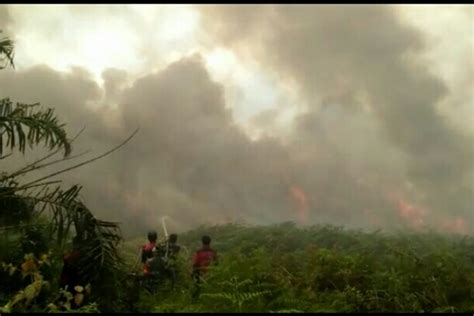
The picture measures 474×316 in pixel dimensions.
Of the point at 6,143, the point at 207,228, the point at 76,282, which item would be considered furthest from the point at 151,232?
the point at 207,228

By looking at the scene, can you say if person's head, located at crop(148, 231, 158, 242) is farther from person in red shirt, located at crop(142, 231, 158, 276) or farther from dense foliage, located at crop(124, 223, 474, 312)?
dense foliage, located at crop(124, 223, 474, 312)

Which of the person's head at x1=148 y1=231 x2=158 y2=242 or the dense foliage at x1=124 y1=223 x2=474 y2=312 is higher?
the person's head at x1=148 y1=231 x2=158 y2=242

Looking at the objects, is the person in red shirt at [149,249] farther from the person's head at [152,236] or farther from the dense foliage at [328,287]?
the dense foliage at [328,287]

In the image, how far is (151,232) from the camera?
12008 mm

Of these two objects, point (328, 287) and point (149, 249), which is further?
point (149, 249)

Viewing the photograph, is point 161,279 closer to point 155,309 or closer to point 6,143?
point 155,309

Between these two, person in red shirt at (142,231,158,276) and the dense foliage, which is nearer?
the dense foliage

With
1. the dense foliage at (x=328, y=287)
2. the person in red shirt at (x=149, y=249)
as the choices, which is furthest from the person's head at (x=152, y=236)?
the dense foliage at (x=328, y=287)

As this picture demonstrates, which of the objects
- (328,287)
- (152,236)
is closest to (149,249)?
(152,236)

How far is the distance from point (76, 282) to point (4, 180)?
75.5 inches

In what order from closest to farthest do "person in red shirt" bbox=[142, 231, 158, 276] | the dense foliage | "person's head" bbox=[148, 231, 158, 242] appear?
the dense foliage → "person in red shirt" bbox=[142, 231, 158, 276] → "person's head" bbox=[148, 231, 158, 242]

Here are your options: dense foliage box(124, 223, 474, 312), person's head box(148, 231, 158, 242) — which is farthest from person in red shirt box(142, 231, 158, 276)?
dense foliage box(124, 223, 474, 312)

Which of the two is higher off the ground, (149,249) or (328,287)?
(149,249)

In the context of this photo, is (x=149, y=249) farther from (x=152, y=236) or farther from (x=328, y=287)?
(x=328, y=287)
